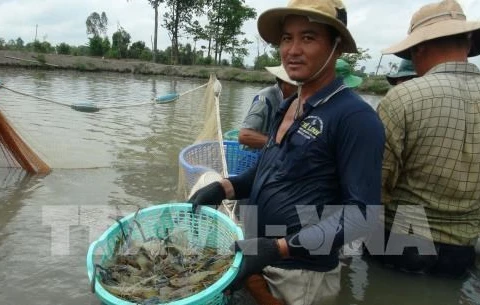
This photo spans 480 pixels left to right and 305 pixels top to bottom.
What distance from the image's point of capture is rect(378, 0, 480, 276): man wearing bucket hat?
96.8 inches

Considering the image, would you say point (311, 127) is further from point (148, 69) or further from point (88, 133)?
point (148, 69)

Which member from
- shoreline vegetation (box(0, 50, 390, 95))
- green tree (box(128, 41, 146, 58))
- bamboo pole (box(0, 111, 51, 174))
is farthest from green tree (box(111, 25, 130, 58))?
bamboo pole (box(0, 111, 51, 174))

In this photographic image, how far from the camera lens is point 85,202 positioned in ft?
14.4

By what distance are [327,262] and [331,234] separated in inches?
14.2

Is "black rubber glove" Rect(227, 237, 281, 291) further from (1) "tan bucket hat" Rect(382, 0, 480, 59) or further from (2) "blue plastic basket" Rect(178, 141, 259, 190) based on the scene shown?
(2) "blue plastic basket" Rect(178, 141, 259, 190)

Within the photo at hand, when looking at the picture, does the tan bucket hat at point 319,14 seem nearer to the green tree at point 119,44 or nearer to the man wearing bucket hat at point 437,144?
the man wearing bucket hat at point 437,144

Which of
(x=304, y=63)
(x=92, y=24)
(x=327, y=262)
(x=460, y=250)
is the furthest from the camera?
(x=92, y=24)

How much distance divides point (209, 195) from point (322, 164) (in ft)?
2.34

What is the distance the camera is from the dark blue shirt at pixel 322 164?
5.57 feet

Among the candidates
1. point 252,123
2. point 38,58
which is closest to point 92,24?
point 38,58

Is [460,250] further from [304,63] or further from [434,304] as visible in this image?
[304,63]

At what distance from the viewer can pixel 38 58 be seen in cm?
2602

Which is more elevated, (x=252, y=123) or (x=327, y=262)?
(x=252, y=123)

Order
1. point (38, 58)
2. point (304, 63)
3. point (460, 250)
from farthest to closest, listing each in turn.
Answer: point (38, 58), point (460, 250), point (304, 63)
